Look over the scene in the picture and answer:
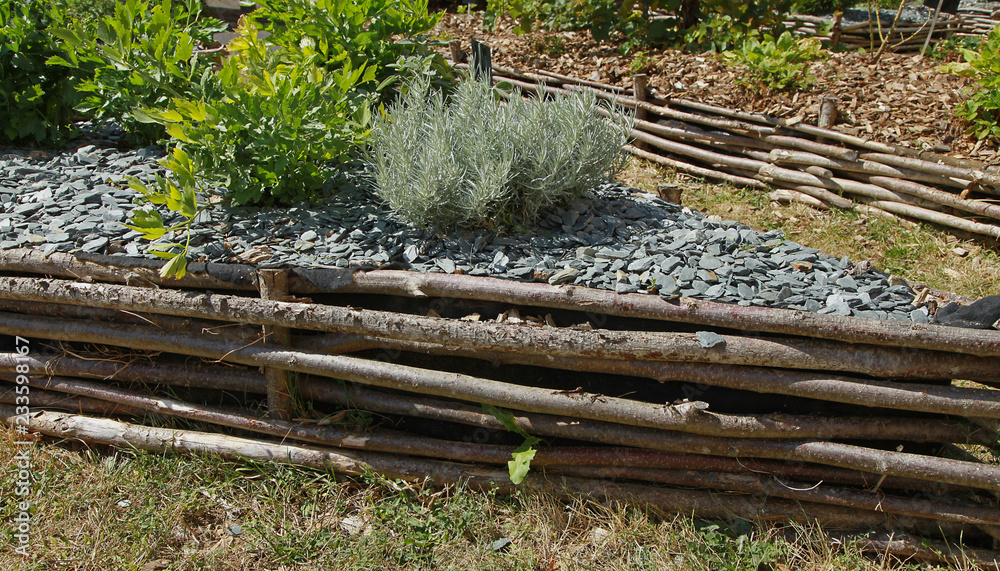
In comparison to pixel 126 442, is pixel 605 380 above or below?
above

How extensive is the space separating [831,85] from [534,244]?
3.74m

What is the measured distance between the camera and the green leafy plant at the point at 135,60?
3023 mm

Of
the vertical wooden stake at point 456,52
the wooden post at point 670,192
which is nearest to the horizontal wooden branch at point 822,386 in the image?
the wooden post at point 670,192

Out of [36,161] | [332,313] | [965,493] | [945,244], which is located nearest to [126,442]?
[332,313]

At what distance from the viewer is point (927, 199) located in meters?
4.24

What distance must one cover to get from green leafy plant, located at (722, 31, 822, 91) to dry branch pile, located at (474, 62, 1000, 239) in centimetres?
52

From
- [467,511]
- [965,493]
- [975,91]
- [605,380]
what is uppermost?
[975,91]

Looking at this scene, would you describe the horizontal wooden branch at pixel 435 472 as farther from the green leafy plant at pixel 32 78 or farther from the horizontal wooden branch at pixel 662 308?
the green leafy plant at pixel 32 78

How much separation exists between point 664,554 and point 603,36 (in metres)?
5.33

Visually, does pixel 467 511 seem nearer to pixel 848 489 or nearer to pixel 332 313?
pixel 332 313

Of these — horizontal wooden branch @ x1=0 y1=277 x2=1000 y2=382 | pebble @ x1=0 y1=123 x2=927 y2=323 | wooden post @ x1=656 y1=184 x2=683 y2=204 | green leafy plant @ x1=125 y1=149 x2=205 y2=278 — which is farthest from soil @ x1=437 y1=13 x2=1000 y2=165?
horizontal wooden branch @ x1=0 y1=277 x2=1000 y2=382

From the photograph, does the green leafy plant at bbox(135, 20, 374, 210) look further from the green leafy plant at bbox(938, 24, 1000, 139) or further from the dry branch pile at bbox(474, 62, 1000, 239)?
the green leafy plant at bbox(938, 24, 1000, 139)

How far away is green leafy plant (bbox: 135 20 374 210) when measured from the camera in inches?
107

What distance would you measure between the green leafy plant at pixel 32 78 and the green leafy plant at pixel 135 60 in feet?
0.65
